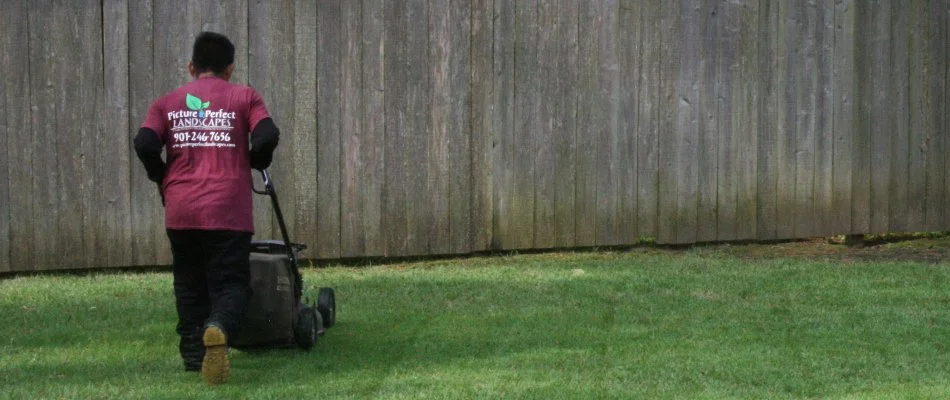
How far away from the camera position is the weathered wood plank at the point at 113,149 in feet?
34.4

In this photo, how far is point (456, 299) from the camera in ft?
30.7

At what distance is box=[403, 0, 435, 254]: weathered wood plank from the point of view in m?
11.2

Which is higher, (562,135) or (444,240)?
(562,135)

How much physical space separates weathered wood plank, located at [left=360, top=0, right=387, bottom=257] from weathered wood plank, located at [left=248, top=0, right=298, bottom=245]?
540mm

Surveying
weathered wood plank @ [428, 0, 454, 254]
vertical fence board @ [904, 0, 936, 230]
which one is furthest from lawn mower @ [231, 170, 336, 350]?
vertical fence board @ [904, 0, 936, 230]

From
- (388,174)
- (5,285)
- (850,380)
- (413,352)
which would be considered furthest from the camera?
(388,174)

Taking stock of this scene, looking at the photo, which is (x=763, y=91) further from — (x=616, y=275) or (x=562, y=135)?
(x=616, y=275)

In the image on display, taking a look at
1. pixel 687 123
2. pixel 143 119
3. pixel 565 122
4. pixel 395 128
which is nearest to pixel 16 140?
pixel 143 119

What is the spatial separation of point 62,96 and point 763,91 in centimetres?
543

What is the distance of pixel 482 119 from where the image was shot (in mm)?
11367

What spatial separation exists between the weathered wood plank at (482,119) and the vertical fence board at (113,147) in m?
2.53

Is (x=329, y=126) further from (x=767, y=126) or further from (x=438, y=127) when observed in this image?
(x=767, y=126)

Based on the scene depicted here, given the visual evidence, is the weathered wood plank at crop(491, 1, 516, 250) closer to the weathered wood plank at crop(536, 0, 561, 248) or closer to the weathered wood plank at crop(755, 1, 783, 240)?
the weathered wood plank at crop(536, 0, 561, 248)

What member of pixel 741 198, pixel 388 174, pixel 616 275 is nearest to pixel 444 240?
pixel 388 174
